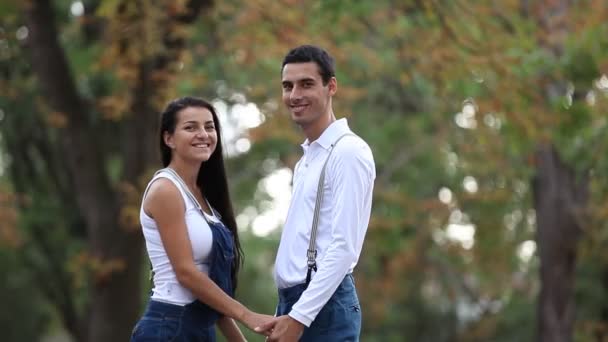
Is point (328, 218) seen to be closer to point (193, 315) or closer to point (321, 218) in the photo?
point (321, 218)

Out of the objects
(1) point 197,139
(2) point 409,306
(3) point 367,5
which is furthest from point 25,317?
(1) point 197,139

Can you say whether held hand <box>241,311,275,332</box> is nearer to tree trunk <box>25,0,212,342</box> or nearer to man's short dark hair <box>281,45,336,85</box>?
man's short dark hair <box>281,45,336,85</box>

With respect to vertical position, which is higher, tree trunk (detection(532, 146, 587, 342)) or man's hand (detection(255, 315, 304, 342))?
man's hand (detection(255, 315, 304, 342))

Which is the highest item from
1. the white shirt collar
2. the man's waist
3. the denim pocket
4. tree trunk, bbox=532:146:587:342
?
the white shirt collar

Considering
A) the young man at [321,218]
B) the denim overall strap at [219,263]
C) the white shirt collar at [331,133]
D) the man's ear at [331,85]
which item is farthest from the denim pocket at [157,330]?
the man's ear at [331,85]

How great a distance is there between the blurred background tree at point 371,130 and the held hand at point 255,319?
6.24 metres

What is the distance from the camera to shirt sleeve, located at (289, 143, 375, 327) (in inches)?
191

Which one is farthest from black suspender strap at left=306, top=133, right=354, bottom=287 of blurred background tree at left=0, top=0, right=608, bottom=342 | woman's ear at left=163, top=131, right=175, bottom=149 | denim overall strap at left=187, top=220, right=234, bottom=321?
blurred background tree at left=0, top=0, right=608, bottom=342

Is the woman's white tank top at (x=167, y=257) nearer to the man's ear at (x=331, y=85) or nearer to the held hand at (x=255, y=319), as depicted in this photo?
the held hand at (x=255, y=319)

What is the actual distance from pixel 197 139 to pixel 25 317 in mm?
24538

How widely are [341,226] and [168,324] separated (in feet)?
2.90

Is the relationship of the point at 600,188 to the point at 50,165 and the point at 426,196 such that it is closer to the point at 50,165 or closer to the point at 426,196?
the point at 426,196

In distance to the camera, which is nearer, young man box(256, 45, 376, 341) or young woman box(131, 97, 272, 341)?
young man box(256, 45, 376, 341)

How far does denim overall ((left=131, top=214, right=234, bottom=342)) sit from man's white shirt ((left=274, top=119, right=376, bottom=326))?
0.82 feet
